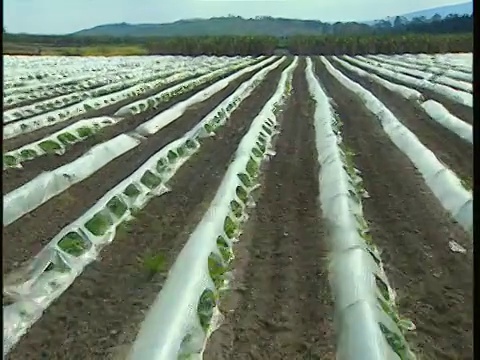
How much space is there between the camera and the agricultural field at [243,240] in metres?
2.48

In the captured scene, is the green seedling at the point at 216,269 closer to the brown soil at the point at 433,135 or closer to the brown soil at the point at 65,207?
the brown soil at the point at 65,207

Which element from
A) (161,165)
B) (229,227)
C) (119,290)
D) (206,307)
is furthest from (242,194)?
(206,307)

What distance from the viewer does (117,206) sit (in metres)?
4.15

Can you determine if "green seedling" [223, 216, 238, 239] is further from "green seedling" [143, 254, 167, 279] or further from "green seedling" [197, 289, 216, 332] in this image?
"green seedling" [197, 289, 216, 332]

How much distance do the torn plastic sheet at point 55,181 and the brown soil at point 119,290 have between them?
0.28 meters

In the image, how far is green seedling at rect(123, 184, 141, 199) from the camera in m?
4.41

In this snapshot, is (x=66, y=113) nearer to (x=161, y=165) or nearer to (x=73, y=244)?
(x=161, y=165)

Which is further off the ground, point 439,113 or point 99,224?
point 439,113

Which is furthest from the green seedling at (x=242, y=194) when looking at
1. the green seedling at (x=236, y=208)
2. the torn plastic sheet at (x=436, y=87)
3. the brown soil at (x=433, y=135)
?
the torn plastic sheet at (x=436, y=87)

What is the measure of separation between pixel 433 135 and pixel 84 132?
368 cm

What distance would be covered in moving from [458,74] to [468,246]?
26.9 ft

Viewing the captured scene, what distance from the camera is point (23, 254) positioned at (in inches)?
136

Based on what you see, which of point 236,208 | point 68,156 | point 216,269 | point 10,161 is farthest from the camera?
point 68,156

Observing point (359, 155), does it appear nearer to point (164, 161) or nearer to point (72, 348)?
point (164, 161)
